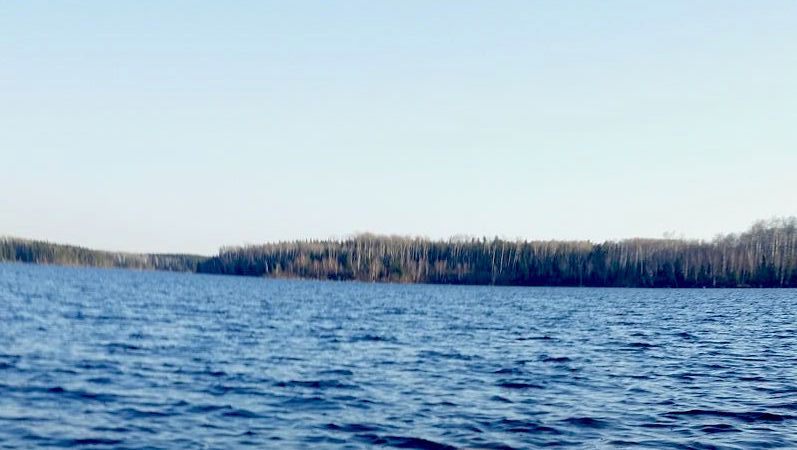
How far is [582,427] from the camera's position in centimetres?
1858

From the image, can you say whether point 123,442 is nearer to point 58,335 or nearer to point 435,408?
point 435,408

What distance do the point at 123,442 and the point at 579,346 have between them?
92.9 ft

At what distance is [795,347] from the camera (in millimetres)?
38812

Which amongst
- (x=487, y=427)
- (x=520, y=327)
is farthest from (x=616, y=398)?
(x=520, y=327)

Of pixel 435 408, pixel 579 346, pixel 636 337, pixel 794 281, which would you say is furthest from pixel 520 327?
pixel 794 281

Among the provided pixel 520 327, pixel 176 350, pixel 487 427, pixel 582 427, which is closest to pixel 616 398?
pixel 582 427

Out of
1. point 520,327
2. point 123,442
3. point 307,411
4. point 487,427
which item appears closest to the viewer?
point 123,442

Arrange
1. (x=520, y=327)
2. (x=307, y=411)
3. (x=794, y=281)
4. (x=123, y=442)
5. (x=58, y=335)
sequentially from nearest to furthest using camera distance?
1. (x=123, y=442)
2. (x=307, y=411)
3. (x=58, y=335)
4. (x=520, y=327)
5. (x=794, y=281)

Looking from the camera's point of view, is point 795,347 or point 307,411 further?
point 795,347

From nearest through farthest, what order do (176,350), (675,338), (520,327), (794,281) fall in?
(176,350)
(675,338)
(520,327)
(794,281)

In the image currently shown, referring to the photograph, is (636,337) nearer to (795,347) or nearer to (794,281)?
(795,347)

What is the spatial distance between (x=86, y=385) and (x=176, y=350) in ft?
32.5

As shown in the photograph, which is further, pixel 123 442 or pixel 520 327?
pixel 520 327

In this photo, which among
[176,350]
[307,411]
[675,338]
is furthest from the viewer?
[675,338]
